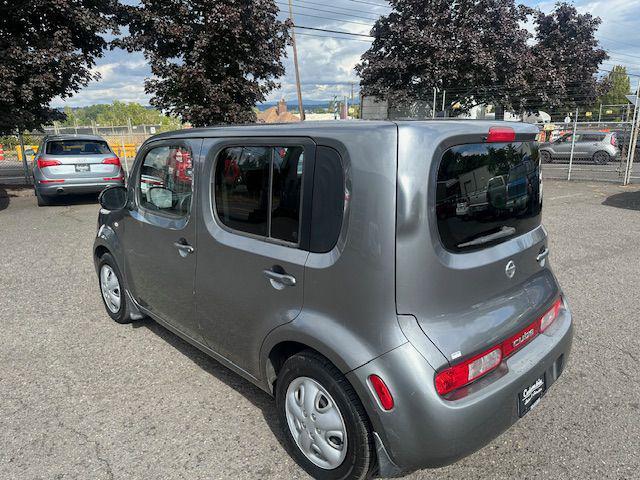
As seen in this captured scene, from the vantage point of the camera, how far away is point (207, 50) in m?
11.2

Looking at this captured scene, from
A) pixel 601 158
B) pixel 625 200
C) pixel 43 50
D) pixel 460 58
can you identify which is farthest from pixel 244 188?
pixel 601 158

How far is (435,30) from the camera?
17734mm

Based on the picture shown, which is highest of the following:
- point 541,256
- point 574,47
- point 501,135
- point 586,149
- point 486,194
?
point 574,47

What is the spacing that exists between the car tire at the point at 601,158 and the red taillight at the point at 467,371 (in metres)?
21.1

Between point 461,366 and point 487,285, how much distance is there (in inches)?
16.6

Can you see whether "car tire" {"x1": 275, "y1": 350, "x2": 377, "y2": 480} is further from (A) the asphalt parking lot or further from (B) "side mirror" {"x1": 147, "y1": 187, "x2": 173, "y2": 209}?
(B) "side mirror" {"x1": 147, "y1": 187, "x2": 173, "y2": 209}

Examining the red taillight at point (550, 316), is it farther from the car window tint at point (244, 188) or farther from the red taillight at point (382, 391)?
the car window tint at point (244, 188)

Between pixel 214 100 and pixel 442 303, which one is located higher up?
pixel 214 100

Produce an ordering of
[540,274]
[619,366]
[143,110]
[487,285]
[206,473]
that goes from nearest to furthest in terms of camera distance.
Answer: [487,285] < [206,473] < [540,274] < [619,366] < [143,110]

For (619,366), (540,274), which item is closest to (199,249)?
(540,274)

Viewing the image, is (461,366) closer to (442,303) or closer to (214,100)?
(442,303)

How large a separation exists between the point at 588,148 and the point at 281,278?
21.7 metres

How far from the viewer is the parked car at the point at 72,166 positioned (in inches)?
390

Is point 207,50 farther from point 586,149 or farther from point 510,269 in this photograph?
point 586,149
